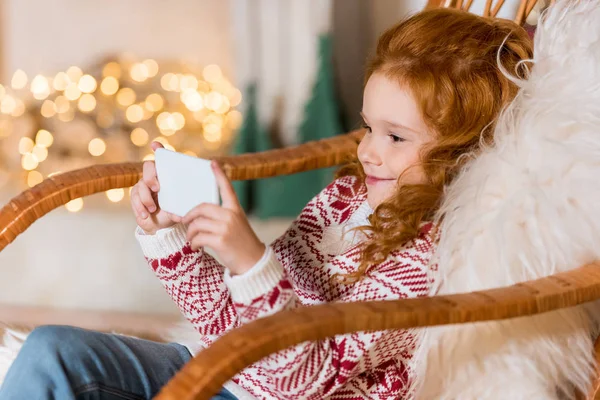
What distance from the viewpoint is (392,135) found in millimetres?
954

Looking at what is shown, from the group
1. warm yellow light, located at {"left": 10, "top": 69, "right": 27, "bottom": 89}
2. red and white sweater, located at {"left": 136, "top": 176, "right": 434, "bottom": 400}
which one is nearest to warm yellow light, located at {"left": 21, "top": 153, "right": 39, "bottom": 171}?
warm yellow light, located at {"left": 10, "top": 69, "right": 27, "bottom": 89}

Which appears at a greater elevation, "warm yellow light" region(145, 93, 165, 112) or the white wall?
the white wall

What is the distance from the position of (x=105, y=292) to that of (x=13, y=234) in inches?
43.4

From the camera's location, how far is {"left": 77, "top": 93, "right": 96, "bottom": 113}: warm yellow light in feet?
7.72

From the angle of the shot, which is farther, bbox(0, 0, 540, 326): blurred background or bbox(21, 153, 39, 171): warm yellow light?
bbox(21, 153, 39, 171): warm yellow light

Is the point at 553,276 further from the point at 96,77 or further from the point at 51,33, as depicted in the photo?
the point at 51,33

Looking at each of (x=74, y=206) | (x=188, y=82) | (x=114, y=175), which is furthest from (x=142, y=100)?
(x=114, y=175)

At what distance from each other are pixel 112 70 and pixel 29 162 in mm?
380

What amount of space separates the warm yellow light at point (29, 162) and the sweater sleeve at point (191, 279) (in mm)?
1526

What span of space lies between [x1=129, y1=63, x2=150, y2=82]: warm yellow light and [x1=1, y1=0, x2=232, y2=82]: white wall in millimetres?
53

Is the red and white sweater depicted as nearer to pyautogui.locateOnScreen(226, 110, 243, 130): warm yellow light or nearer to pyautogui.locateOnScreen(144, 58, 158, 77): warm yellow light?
pyautogui.locateOnScreen(226, 110, 243, 130): warm yellow light

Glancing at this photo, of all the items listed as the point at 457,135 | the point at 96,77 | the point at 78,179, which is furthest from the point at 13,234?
the point at 96,77

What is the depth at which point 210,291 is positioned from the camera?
0.97 metres

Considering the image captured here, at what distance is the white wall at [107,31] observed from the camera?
2367mm
